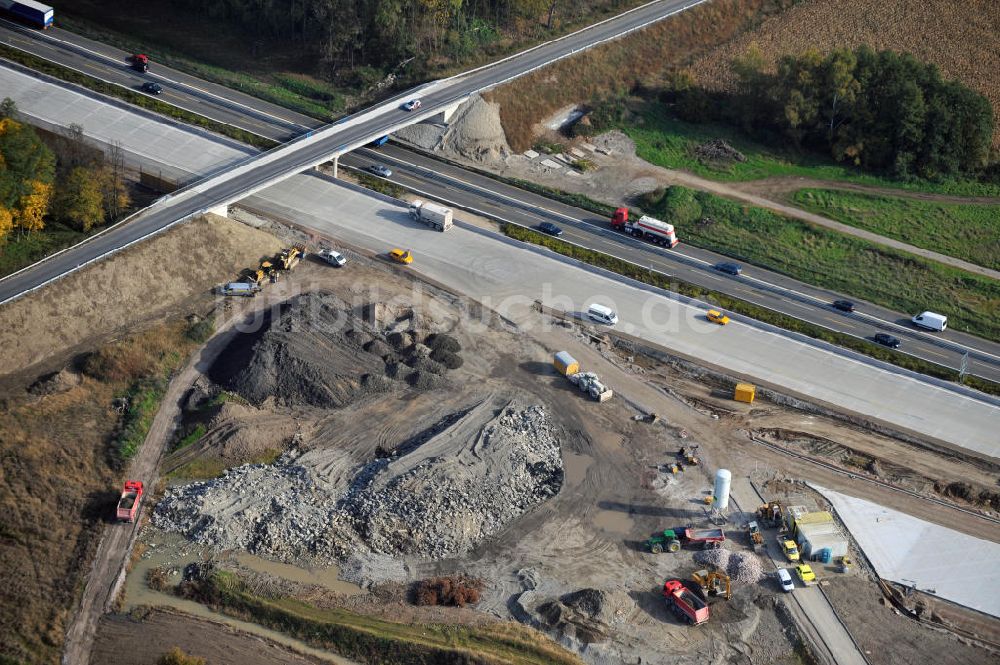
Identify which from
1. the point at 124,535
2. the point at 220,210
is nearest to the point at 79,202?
the point at 220,210

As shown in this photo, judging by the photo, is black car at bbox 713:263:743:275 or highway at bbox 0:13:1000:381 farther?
black car at bbox 713:263:743:275

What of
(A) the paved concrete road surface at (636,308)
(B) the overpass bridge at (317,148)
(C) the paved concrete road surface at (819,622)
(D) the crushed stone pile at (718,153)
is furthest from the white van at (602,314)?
(D) the crushed stone pile at (718,153)

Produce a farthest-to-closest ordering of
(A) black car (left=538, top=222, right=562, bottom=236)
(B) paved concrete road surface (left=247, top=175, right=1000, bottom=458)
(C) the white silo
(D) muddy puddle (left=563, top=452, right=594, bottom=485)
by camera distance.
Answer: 1. (A) black car (left=538, top=222, right=562, bottom=236)
2. (B) paved concrete road surface (left=247, top=175, right=1000, bottom=458)
3. (D) muddy puddle (left=563, top=452, right=594, bottom=485)
4. (C) the white silo

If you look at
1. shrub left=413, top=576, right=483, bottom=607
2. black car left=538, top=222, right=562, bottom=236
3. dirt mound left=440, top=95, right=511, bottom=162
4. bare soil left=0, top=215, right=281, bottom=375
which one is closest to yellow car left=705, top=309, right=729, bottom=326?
black car left=538, top=222, right=562, bottom=236

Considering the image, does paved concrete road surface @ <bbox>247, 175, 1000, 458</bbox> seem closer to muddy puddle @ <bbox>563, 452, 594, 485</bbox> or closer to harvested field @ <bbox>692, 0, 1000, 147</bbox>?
muddy puddle @ <bbox>563, 452, 594, 485</bbox>

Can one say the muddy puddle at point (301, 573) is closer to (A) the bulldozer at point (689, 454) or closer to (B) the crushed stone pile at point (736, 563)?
(B) the crushed stone pile at point (736, 563)

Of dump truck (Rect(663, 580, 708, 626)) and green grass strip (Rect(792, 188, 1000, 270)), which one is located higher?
green grass strip (Rect(792, 188, 1000, 270))

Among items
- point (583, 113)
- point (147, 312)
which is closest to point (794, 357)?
point (583, 113)
